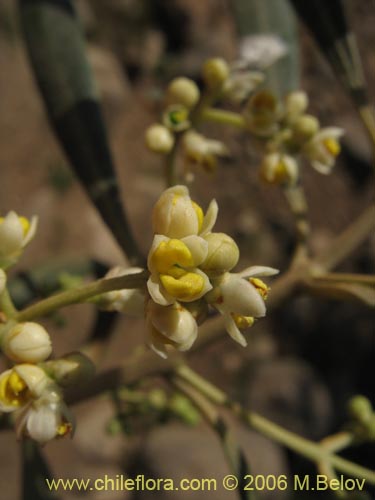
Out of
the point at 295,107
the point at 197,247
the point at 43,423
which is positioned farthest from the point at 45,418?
the point at 295,107

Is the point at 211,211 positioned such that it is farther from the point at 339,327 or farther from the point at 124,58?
the point at 124,58

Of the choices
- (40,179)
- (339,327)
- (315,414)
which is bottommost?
(315,414)

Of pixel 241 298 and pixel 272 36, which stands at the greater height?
pixel 272 36

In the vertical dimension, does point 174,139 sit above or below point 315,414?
above

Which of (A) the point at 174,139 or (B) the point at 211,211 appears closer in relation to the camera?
(B) the point at 211,211

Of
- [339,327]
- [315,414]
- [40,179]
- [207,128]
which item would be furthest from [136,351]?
[207,128]

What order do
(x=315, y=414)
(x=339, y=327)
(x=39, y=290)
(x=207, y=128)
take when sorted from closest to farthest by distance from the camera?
(x=39, y=290), (x=315, y=414), (x=339, y=327), (x=207, y=128)

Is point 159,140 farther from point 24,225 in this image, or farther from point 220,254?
point 220,254
